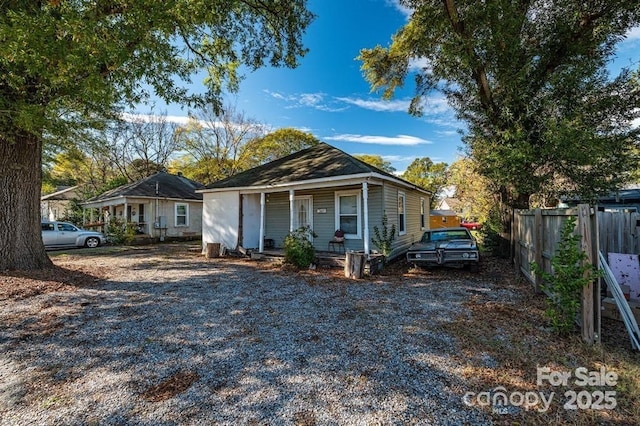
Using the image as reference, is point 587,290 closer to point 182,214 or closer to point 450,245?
point 450,245

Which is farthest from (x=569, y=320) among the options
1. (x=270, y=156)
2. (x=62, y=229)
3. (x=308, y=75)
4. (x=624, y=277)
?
(x=270, y=156)

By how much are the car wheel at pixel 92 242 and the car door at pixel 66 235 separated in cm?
52

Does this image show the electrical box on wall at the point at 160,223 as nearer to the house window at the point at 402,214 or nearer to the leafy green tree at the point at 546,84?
the house window at the point at 402,214

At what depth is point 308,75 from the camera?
1518cm

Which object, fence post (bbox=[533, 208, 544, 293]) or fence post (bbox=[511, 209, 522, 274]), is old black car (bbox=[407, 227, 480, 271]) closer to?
fence post (bbox=[511, 209, 522, 274])

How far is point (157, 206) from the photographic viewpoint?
1938cm

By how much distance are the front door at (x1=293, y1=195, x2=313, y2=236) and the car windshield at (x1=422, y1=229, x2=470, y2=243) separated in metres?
4.59

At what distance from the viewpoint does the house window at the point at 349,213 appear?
1046cm

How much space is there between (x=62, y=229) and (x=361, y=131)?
69.7ft

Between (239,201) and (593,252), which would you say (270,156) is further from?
(593,252)

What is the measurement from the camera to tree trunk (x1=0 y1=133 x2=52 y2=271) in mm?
7660

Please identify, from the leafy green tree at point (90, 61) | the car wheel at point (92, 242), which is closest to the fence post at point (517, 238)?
the leafy green tree at point (90, 61)

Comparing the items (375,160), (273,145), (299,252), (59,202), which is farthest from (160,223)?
(375,160)

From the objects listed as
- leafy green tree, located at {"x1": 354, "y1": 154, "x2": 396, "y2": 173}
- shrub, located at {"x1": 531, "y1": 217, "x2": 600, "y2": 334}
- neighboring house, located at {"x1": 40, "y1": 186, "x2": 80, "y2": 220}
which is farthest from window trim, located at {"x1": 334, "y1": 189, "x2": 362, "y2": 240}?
leafy green tree, located at {"x1": 354, "y1": 154, "x2": 396, "y2": 173}
